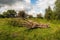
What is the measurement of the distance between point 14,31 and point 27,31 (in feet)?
5.23

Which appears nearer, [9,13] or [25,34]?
[25,34]

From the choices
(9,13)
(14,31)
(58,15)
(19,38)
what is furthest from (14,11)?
(19,38)

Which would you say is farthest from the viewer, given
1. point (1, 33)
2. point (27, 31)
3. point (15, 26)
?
point (15, 26)

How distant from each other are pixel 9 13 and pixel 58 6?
495 inches

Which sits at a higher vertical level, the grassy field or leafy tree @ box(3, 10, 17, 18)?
leafy tree @ box(3, 10, 17, 18)

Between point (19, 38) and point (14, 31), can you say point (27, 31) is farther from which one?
point (19, 38)

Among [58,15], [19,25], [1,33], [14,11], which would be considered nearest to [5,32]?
[1,33]

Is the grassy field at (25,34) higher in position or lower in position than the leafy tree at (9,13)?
lower

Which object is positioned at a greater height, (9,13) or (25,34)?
(9,13)

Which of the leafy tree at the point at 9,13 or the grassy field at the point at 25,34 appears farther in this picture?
the leafy tree at the point at 9,13

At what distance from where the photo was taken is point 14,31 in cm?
2520

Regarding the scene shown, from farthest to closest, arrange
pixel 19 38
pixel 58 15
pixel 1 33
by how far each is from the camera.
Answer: pixel 58 15 < pixel 1 33 < pixel 19 38

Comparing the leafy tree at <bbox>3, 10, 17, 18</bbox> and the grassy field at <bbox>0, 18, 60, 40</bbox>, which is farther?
the leafy tree at <bbox>3, 10, 17, 18</bbox>

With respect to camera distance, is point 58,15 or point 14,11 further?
point 58,15
